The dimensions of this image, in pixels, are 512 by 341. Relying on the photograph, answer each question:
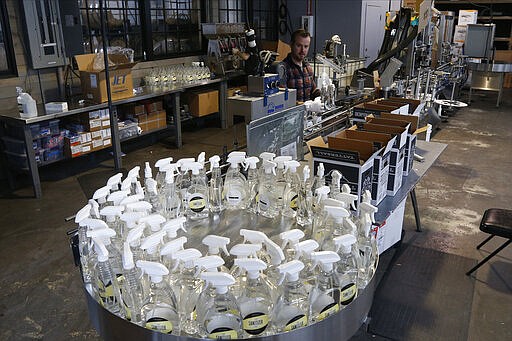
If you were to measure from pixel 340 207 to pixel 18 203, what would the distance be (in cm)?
360

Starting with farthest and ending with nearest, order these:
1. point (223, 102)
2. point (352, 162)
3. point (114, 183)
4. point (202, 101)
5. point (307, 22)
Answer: point (307, 22)
point (223, 102)
point (202, 101)
point (352, 162)
point (114, 183)

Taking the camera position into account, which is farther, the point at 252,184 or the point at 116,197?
the point at 252,184

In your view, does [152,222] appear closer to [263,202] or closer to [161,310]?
[161,310]

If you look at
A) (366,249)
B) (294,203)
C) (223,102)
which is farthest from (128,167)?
(366,249)

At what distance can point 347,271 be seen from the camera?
1250 millimetres

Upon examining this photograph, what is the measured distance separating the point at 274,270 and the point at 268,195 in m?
0.54

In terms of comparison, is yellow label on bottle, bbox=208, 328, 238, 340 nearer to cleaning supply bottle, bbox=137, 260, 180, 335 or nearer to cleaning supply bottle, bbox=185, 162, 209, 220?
cleaning supply bottle, bbox=137, 260, 180, 335

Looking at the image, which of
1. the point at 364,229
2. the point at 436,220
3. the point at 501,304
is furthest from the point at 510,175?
the point at 364,229

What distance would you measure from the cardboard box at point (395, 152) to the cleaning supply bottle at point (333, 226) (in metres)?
0.92

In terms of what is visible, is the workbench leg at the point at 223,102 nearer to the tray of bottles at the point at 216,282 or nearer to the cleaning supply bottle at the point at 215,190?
the cleaning supply bottle at the point at 215,190

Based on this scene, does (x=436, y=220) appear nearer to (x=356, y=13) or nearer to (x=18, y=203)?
(x=18, y=203)

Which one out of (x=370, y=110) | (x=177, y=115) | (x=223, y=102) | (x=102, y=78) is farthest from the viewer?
(x=223, y=102)

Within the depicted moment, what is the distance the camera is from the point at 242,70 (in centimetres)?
673

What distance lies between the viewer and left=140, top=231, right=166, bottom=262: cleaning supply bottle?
1.15 meters
